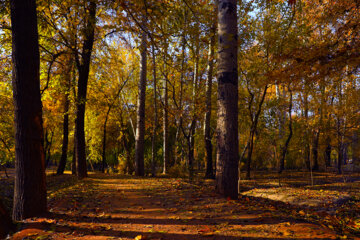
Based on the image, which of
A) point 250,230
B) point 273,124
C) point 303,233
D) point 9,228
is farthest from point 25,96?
point 273,124

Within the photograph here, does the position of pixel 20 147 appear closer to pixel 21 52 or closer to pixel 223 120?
pixel 21 52

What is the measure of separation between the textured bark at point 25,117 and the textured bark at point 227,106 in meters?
3.63

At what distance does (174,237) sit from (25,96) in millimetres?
3382

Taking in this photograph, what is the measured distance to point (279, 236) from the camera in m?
3.00

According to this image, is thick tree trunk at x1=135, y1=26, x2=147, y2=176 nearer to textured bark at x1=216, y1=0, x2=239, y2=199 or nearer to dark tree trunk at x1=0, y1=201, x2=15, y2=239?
textured bark at x1=216, y1=0, x2=239, y2=199

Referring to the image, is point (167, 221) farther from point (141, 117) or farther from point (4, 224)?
point (141, 117)

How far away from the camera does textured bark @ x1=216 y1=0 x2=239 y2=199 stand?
196 inches

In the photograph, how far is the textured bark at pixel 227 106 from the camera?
16.3 feet

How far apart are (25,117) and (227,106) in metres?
3.93

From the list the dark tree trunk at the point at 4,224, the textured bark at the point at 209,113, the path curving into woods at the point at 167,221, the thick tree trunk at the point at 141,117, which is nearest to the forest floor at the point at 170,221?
the path curving into woods at the point at 167,221

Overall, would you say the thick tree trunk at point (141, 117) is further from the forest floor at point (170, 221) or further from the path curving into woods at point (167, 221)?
the path curving into woods at point (167, 221)

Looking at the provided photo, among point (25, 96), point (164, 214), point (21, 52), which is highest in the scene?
point (21, 52)

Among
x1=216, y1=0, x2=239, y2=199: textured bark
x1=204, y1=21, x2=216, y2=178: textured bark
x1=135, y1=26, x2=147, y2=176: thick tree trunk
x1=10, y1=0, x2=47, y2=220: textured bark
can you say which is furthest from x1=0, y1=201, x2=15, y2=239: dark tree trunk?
x1=204, y1=21, x2=216, y2=178: textured bark

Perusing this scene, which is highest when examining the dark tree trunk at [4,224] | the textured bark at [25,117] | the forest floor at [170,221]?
the textured bark at [25,117]
